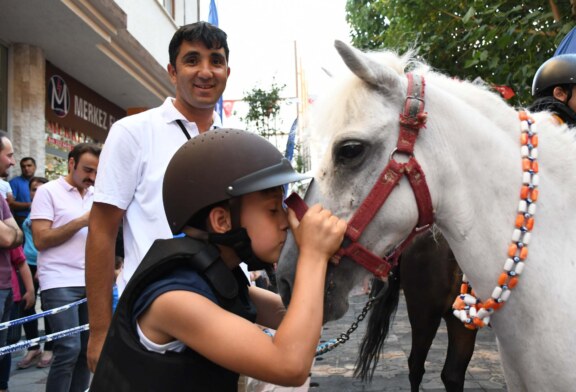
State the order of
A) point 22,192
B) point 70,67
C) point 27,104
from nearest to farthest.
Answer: point 22,192 → point 27,104 → point 70,67

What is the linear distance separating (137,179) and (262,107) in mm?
17555

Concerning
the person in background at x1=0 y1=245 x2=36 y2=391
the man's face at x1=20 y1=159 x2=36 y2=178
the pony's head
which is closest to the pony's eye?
the pony's head

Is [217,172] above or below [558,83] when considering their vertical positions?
below

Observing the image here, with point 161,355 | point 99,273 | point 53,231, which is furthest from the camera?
point 53,231

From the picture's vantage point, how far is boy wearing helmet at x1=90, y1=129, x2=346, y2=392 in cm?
140

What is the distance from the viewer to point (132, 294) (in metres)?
1.50

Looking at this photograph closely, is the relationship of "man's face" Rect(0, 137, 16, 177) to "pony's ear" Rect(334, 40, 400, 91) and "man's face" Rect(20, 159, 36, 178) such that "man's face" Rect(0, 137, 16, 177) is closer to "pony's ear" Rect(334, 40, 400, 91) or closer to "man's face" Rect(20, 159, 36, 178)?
"man's face" Rect(20, 159, 36, 178)

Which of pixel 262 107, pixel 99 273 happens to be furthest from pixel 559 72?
pixel 262 107

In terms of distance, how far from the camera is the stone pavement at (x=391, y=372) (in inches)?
198

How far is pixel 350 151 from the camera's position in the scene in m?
1.73

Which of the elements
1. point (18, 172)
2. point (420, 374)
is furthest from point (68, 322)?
point (18, 172)

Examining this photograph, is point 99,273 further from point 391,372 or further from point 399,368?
point 399,368

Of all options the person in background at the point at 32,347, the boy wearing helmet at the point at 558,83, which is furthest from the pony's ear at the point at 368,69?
the person in background at the point at 32,347

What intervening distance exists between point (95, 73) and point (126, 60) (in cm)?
70
